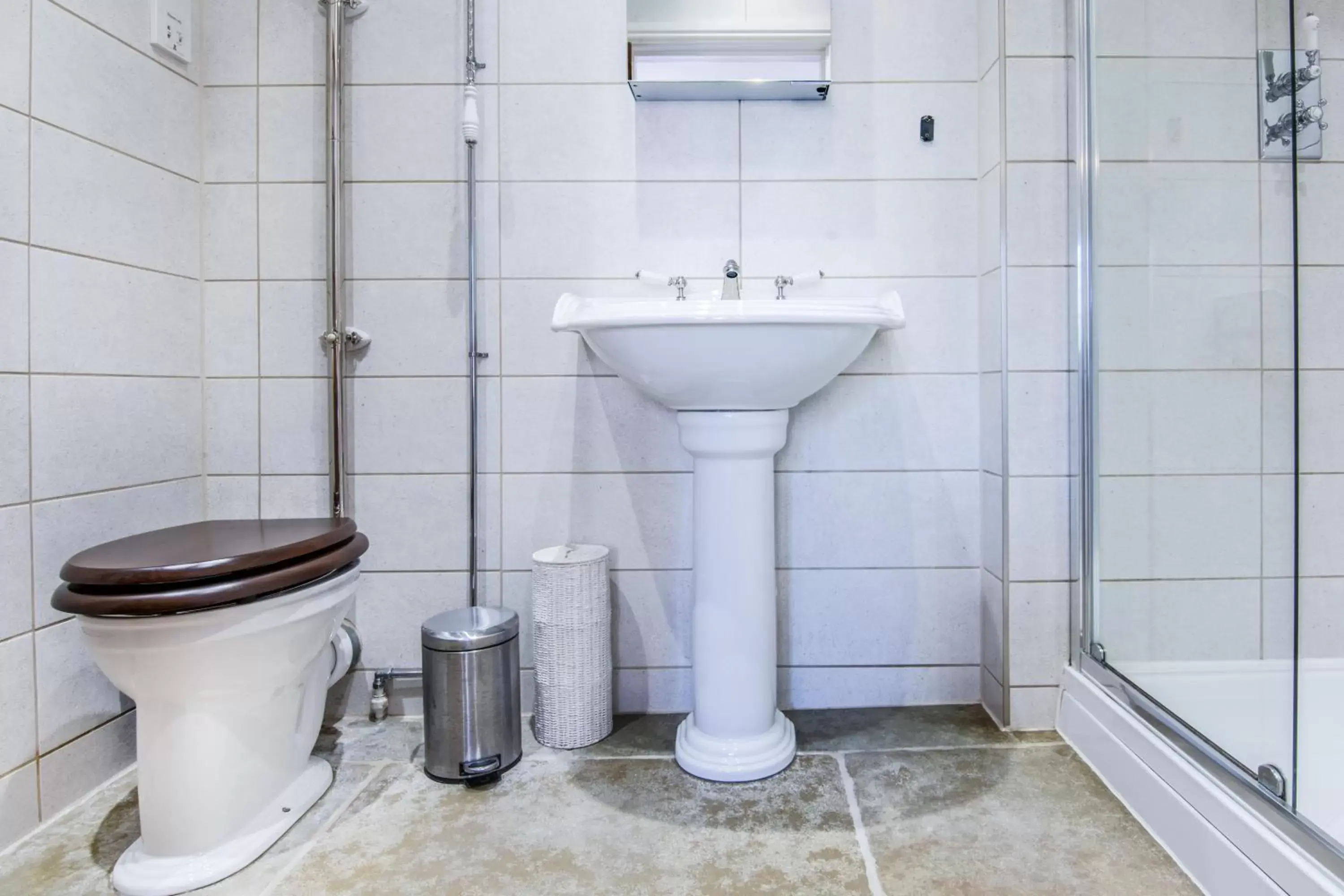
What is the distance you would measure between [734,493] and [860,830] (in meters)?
0.57

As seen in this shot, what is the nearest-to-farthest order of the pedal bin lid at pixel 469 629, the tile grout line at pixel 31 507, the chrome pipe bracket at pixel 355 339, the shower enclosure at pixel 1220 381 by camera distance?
the shower enclosure at pixel 1220 381 < the tile grout line at pixel 31 507 < the pedal bin lid at pixel 469 629 < the chrome pipe bracket at pixel 355 339

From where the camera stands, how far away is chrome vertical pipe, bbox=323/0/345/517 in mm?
1449

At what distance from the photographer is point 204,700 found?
3.32 ft

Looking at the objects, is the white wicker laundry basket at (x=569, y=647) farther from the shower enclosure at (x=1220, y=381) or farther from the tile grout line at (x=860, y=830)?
the shower enclosure at (x=1220, y=381)

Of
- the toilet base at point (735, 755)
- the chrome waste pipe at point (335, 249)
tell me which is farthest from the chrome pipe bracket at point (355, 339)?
the toilet base at point (735, 755)

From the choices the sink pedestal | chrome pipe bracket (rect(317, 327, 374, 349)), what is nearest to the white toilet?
chrome pipe bracket (rect(317, 327, 374, 349))

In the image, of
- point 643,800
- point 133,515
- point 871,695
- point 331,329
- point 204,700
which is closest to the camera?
point 204,700

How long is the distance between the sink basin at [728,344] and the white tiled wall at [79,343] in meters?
0.83

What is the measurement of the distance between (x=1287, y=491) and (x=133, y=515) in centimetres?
192

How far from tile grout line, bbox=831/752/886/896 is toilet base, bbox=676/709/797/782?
0.10 m

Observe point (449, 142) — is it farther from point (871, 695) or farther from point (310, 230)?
point (871, 695)

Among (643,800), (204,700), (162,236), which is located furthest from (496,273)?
(643,800)

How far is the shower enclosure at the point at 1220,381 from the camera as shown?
1.03 metres

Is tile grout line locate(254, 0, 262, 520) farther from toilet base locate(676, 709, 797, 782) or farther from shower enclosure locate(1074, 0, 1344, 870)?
shower enclosure locate(1074, 0, 1344, 870)
